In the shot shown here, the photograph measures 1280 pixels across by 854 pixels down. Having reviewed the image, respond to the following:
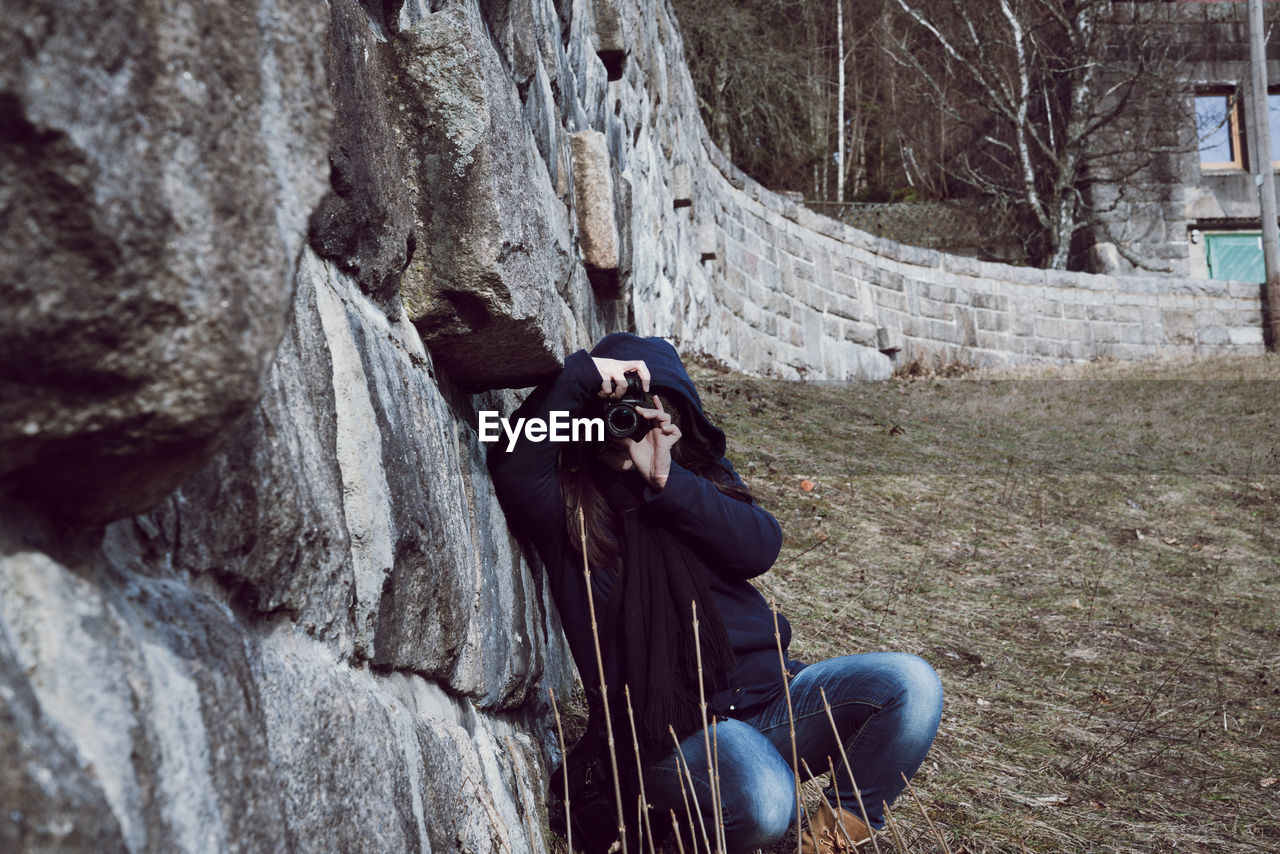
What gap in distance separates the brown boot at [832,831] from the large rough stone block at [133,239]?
71.4 inches

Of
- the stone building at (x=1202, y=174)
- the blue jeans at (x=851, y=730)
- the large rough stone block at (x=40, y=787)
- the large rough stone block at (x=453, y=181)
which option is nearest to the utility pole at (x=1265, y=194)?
the stone building at (x=1202, y=174)

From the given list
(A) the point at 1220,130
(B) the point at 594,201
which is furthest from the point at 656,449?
(A) the point at 1220,130

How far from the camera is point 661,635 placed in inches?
83.0

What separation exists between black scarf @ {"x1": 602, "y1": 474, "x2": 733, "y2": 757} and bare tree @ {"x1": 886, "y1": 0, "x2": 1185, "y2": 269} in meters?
15.8

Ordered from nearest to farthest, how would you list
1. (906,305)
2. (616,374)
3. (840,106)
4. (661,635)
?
1. (661,635)
2. (616,374)
3. (906,305)
4. (840,106)

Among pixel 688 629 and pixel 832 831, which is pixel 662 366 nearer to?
pixel 688 629

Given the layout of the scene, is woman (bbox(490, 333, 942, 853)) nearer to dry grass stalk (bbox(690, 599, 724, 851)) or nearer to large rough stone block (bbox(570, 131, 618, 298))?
dry grass stalk (bbox(690, 599, 724, 851))

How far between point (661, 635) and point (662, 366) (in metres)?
0.58

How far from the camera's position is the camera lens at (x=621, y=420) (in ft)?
6.98

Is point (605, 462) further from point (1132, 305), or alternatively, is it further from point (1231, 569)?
point (1132, 305)

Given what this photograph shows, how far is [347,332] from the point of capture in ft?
4.41

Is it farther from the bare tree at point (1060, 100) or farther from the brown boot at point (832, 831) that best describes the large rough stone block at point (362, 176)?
the bare tree at point (1060, 100)

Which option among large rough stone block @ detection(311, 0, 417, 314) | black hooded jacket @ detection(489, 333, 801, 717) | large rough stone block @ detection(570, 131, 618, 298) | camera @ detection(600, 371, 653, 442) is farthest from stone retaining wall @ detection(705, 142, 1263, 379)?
large rough stone block @ detection(311, 0, 417, 314)

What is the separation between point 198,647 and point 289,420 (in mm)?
283
